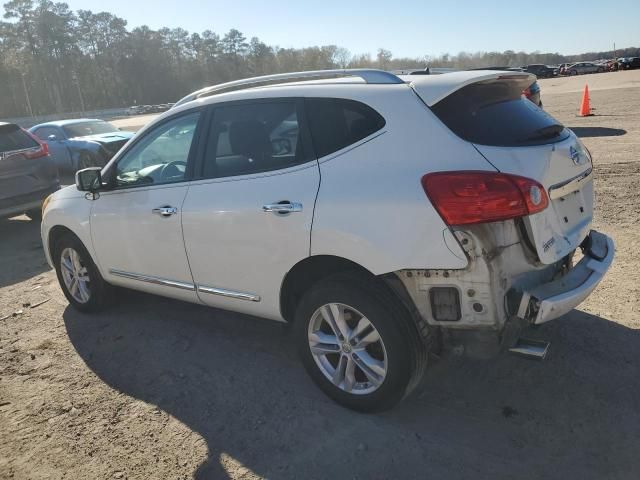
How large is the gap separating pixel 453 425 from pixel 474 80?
6.38 ft

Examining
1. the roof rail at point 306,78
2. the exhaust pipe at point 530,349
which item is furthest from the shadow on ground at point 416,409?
the roof rail at point 306,78

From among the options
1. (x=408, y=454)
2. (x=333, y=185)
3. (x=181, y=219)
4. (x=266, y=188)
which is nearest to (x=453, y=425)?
(x=408, y=454)

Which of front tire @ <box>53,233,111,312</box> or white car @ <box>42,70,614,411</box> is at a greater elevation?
white car @ <box>42,70,614,411</box>

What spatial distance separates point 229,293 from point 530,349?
1938 mm

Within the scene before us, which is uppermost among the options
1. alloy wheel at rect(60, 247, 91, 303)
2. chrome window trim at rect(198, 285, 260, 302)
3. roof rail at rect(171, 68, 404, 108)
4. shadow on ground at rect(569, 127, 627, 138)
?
roof rail at rect(171, 68, 404, 108)

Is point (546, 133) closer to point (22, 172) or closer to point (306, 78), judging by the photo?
point (306, 78)

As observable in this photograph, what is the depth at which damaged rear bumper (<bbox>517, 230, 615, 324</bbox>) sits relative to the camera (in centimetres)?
259

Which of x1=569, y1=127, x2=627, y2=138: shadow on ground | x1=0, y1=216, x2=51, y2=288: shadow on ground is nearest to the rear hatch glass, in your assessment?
x1=0, y1=216, x2=51, y2=288: shadow on ground

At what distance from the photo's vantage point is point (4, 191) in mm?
8070

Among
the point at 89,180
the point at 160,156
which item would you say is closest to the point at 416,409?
the point at 160,156

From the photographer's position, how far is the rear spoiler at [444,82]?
9.18ft

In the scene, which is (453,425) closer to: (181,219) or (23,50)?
(181,219)

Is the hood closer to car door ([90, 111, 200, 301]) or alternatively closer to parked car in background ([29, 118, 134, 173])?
parked car in background ([29, 118, 134, 173])

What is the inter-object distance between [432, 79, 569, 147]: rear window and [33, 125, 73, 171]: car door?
12.7m
